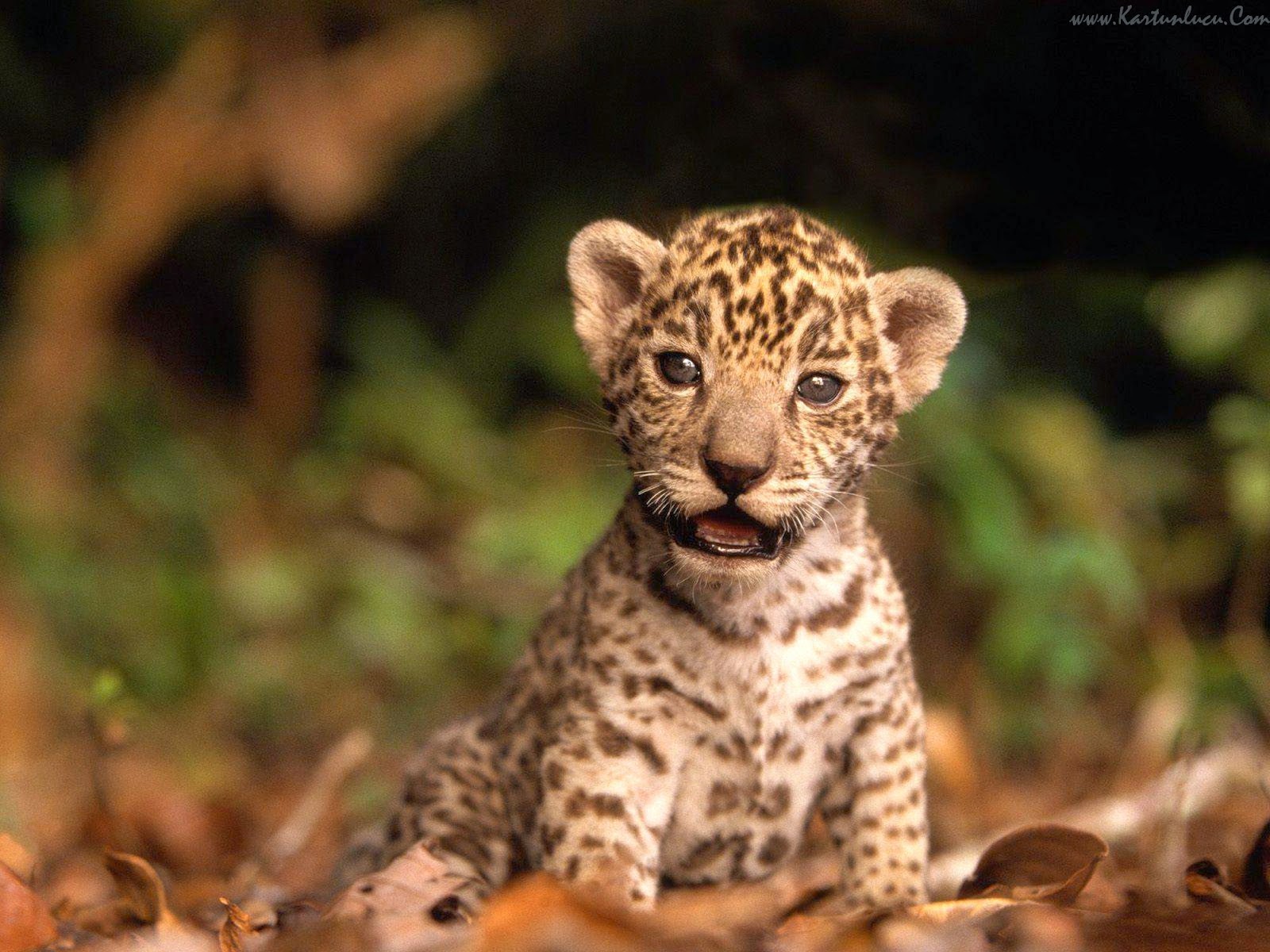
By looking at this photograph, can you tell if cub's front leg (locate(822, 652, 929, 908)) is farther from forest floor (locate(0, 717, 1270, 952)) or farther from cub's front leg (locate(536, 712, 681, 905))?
cub's front leg (locate(536, 712, 681, 905))

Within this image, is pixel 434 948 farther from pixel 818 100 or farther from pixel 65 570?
pixel 65 570

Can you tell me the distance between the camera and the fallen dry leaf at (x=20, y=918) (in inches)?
186

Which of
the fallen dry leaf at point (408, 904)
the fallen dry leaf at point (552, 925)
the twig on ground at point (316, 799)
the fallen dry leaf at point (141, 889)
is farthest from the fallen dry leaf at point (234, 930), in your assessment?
the twig on ground at point (316, 799)

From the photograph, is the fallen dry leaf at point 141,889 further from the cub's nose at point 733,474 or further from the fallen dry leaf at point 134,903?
the cub's nose at point 733,474

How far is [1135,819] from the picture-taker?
6977 mm

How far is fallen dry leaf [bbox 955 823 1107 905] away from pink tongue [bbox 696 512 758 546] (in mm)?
1430

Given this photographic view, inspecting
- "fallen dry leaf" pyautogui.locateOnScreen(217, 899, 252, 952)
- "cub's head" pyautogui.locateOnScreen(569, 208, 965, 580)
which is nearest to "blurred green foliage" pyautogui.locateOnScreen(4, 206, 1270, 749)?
"cub's head" pyautogui.locateOnScreen(569, 208, 965, 580)

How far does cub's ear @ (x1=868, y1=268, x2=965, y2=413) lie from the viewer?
5.76 metres

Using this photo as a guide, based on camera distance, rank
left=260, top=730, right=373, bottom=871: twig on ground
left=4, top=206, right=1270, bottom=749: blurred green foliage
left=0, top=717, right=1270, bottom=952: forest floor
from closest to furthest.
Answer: left=0, top=717, right=1270, bottom=952: forest floor < left=260, top=730, right=373, bottom=871: twig on ground < left=4, top=206, right=1270, bottom=749: blurred green foliage

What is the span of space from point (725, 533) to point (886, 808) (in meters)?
1.33

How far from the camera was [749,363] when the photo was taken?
17.7 feet

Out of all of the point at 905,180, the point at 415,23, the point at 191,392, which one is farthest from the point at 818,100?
the point at 191,392

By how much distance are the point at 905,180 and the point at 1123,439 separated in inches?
140

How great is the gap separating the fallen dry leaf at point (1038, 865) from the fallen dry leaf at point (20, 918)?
127 inches
